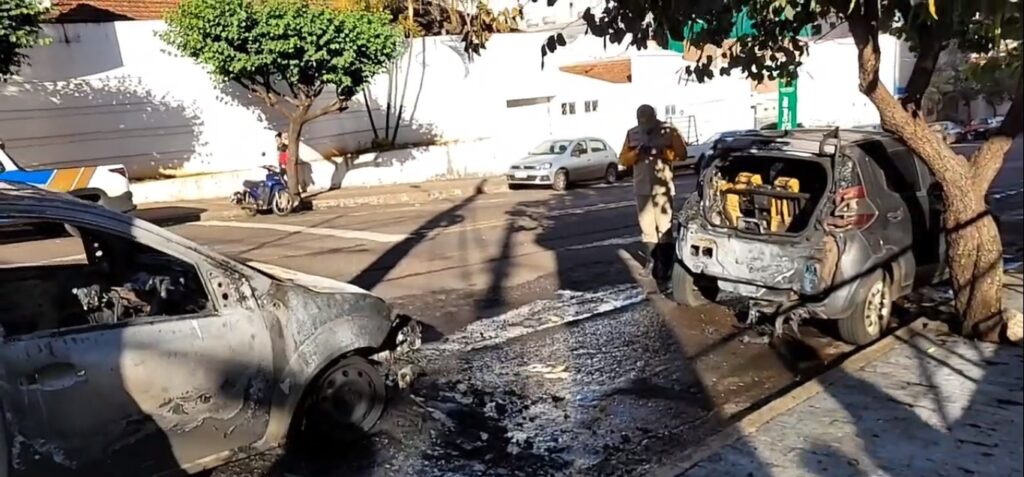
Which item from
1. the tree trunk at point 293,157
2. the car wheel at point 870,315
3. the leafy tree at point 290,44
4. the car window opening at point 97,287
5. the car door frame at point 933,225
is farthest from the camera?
the tree trunk at point 293,157

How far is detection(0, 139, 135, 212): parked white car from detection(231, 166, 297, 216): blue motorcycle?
2377 mm

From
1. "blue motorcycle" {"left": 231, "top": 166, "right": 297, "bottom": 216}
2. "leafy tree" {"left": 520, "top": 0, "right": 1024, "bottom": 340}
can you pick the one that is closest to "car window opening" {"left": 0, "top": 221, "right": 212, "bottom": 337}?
"leafy tree" {"left": 520, "top": 0, "right": 1024, "bottom": 340}

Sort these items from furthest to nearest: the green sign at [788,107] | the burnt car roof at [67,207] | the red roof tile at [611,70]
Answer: the red roof tile at [611,70] → the green sign at [788,107] → the burnt car roof at [67,207]

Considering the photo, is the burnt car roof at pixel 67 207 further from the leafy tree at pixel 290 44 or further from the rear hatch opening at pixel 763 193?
the leafy tree at pixel 290 44

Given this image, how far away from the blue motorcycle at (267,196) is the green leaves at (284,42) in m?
2.27

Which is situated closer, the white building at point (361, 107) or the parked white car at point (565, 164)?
the white building at point (361, 107)

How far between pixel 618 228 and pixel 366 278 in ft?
16.0

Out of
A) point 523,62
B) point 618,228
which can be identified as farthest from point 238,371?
point 523,62

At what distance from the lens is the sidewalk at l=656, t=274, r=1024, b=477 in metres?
4.27

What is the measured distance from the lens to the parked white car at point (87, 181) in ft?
45.4

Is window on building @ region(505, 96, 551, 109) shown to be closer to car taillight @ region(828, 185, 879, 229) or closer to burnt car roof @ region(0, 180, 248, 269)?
car taillight @ region(828, 185, 879, 229)

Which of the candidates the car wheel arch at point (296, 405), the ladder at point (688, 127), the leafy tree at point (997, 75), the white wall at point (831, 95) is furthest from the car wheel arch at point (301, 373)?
the white wall at point (831, 95)

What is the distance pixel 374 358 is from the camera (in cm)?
525

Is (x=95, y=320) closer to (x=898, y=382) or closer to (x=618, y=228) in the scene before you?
(x=898, y=382)
